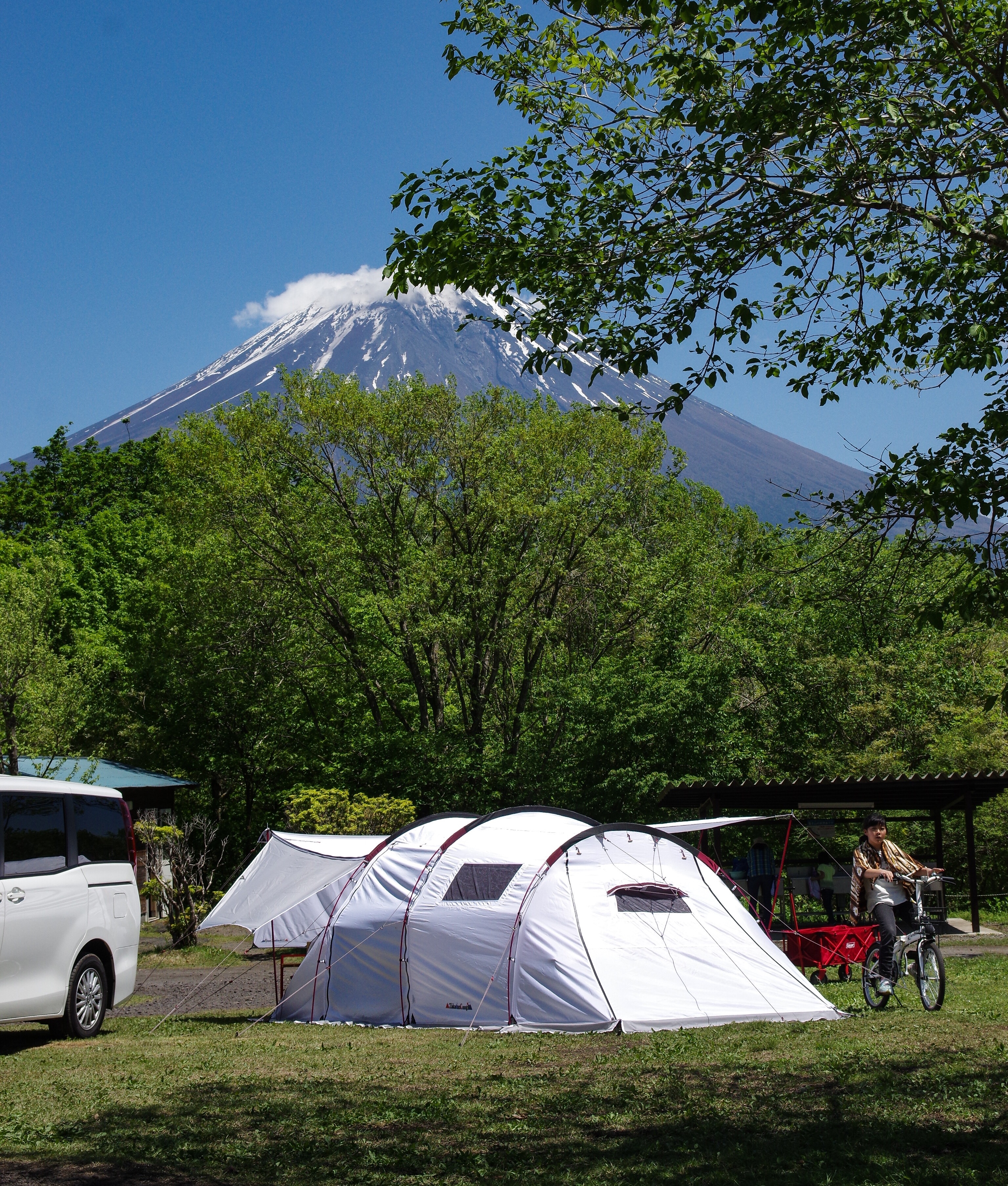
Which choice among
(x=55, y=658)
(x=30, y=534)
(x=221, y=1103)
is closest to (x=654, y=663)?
(x=55, y=658)

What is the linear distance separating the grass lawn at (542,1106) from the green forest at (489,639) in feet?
43.6

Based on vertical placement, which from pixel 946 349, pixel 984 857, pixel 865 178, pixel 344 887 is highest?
pixel 865 178

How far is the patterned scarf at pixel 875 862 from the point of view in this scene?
988 centimetres

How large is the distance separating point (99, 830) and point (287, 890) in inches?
89.0

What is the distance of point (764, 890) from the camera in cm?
1672

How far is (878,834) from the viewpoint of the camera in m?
9.89

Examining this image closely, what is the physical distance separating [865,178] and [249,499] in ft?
59.7

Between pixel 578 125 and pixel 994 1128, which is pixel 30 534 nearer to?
pixel 578 125

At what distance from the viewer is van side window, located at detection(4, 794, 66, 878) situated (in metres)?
8.51

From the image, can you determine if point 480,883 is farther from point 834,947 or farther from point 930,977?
point 834,947

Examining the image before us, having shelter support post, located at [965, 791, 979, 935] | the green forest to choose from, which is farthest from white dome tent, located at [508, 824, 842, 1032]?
the green forest

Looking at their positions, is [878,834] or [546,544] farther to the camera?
[546,544]

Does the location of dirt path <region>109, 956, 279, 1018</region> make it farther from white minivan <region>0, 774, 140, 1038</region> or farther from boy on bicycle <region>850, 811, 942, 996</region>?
boy on bicycle <region>850, 811, 942, 996</region>

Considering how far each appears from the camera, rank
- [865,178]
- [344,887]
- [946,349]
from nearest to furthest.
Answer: [865,178]
[946,349]
[344,887]
